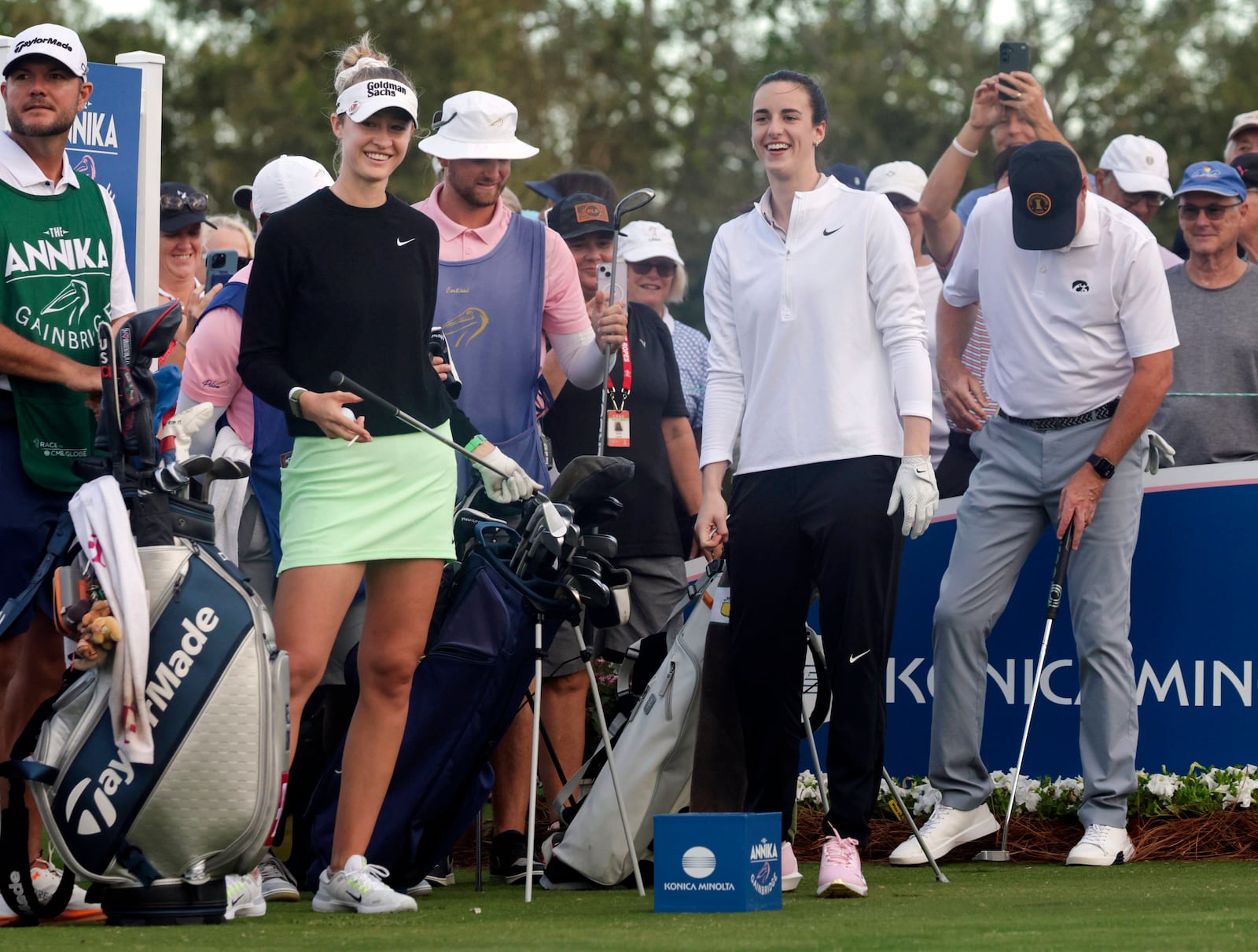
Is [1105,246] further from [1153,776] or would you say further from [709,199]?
[709,199]

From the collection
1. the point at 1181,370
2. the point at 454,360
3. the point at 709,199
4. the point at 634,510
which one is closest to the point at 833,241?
the point at 454,360

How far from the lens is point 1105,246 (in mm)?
6906

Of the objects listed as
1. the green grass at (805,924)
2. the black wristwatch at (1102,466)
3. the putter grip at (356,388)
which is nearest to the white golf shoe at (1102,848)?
the green grass at (805,924)

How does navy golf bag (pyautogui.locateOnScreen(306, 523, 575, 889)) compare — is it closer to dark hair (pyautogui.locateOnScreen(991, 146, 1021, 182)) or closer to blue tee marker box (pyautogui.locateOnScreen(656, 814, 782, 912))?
blue tee marker box (pyautogui.locateOnScreen(656, 814, 782, 912))

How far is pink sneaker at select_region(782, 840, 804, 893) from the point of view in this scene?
5.93 m

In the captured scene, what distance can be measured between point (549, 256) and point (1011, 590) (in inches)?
75.7

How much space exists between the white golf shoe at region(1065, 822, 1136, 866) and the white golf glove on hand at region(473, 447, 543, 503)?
2.21 m

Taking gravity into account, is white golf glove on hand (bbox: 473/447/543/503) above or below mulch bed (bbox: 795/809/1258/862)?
above

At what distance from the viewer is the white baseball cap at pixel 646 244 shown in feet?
29.0

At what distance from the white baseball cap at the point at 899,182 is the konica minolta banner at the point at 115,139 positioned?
128 inches

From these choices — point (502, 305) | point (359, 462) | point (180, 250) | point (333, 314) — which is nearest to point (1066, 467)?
point (502, 305)

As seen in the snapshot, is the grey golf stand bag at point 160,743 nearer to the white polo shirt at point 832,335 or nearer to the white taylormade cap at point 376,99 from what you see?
the white taylormade cap at point 376,99

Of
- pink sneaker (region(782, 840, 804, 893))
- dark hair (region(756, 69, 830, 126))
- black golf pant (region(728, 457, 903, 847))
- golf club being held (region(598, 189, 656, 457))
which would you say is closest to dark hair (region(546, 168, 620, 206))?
golf club being held (region(598, 189, 656, 457))

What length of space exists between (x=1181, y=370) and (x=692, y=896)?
335cm
